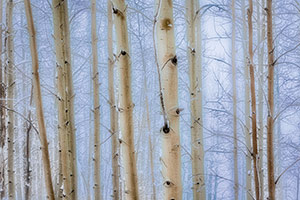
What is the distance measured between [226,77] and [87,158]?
3.12m

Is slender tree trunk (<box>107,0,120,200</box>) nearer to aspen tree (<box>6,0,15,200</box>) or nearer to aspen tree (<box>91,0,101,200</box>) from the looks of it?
aspen tree (<box>91,0,101,200</box>)

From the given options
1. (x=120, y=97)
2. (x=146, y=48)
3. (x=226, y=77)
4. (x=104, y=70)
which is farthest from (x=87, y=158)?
(x=120, y=97)

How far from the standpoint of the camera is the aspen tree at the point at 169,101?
1593mm

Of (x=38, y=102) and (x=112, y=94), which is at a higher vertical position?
(x=112, y=94)

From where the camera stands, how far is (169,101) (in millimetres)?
1593

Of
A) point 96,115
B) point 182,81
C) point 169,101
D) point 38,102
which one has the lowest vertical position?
point 169,101

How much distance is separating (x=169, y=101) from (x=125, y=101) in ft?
1.33

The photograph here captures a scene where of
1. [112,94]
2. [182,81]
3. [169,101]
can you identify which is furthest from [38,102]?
[182,81]

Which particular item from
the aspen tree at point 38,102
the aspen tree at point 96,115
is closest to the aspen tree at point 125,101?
the aspen tree at point 38,102

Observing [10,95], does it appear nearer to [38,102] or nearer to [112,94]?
[112,94]

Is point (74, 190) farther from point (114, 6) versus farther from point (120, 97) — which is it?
point (114, 6)

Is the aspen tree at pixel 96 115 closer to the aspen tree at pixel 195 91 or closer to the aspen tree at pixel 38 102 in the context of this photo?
the aspen tree at pixel 195 91

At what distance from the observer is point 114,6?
1931 millimetres

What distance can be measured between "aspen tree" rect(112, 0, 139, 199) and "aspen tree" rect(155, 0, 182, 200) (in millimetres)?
357
